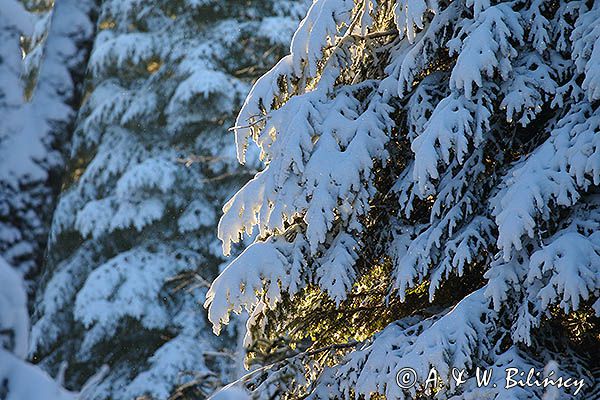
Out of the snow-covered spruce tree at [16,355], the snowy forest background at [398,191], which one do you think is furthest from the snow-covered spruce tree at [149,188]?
the snow-covered spruce tree at [16,355]

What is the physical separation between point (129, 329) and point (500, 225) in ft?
37.5

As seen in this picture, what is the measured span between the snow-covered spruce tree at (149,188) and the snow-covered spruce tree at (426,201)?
26.9ft

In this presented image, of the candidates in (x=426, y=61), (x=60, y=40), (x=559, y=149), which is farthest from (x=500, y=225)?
(x=60, y=40)

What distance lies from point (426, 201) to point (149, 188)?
9838 millimetres

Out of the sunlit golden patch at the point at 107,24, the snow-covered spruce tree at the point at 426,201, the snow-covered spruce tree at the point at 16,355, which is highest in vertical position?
the snow-covered spruce tree at the point at 16,355

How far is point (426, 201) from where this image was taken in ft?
19.1

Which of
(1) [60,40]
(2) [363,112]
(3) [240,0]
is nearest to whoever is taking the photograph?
(1) [60,40]

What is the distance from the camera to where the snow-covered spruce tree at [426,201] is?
453cm

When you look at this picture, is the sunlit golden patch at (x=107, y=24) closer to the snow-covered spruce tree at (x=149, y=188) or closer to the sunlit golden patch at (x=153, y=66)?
the snow-covered spruce tree at (x=149, y=188)

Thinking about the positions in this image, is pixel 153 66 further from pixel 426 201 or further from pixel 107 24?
pixel 426 201

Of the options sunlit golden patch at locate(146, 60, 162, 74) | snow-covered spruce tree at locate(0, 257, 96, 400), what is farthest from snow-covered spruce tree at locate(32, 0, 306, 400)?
snow-covered spruce tree at locate(0, 257, 96, 400)

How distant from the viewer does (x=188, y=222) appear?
1468 cm

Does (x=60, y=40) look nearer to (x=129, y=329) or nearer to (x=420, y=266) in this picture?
(x=420, y=266)

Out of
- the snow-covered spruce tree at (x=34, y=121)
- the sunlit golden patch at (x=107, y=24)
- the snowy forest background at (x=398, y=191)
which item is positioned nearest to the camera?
the snow-covered spruce tree at (x=34, y=121)
